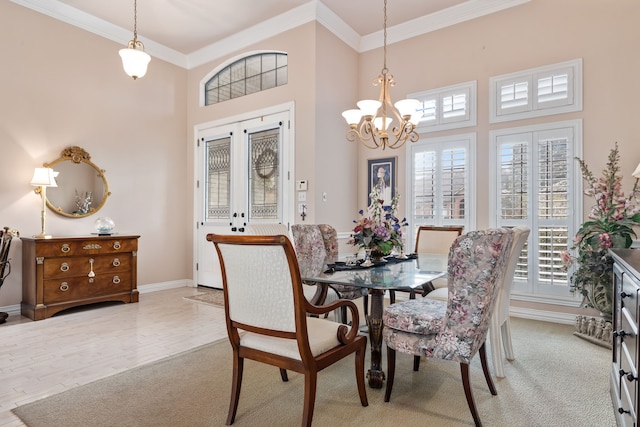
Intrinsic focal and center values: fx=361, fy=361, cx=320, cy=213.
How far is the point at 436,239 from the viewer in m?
3.81

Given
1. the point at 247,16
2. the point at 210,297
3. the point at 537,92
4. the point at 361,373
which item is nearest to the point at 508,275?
the point at 361,373

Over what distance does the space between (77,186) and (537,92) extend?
559 centimetres

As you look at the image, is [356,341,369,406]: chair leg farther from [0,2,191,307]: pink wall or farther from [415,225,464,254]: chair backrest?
[0,2,191,307]: pink wall

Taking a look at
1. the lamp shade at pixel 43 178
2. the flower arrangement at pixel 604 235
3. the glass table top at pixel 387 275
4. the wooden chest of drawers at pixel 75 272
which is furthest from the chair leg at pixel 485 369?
the lamp shade at pixel 43 178

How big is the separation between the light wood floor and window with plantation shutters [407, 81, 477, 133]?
3483 millimetres

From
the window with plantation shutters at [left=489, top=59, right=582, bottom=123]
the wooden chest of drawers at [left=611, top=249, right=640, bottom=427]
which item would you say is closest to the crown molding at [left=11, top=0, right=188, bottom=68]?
the window with plantation shutters at [left=489, top=59, right=582, bottom=123]

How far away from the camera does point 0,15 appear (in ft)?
13.0

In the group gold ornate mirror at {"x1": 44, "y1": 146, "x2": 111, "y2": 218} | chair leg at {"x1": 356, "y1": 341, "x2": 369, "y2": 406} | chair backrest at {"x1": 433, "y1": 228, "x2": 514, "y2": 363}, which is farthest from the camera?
gold ornate mirror at {"x1": 44, "y1": 146, "x2": 111, "y2": 218}

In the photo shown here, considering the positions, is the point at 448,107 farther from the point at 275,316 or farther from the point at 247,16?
the point at 275,316

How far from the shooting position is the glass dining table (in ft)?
6.89

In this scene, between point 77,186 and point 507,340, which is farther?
point 77,186

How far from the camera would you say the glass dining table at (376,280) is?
2.10m

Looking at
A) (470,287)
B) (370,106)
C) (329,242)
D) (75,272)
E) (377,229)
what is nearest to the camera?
(470,287)

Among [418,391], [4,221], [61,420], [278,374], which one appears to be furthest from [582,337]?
[4,221]
